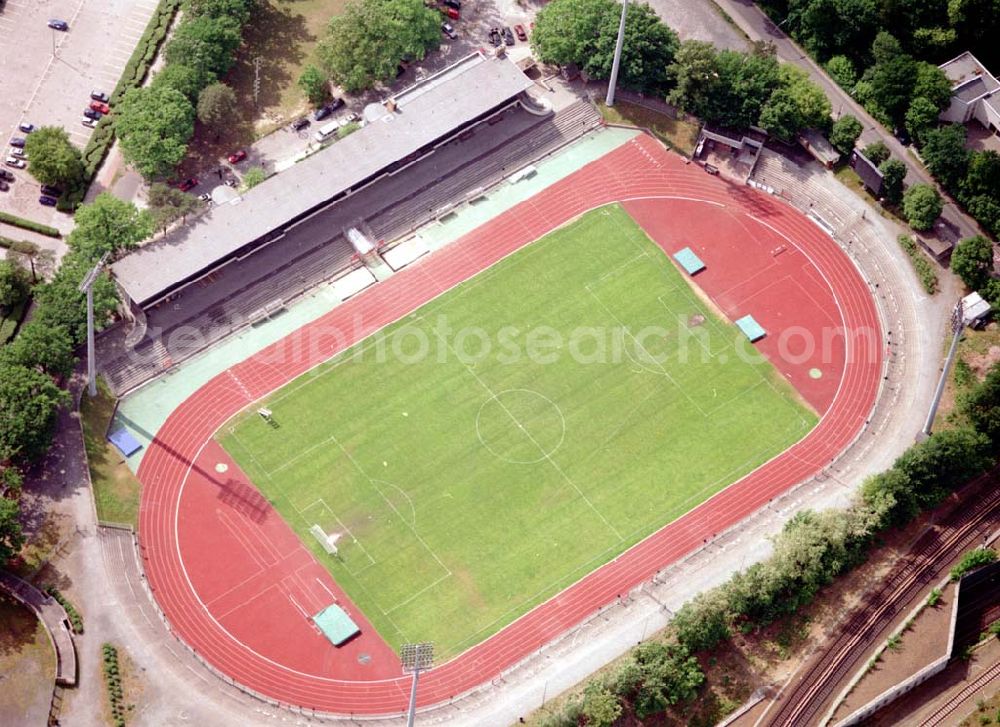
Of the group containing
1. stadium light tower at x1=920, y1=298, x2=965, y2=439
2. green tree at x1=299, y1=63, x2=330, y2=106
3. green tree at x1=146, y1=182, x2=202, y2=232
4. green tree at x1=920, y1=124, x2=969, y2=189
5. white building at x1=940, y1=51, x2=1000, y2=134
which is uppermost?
green tree at x1=299, y1=63, x2=330, y2=106

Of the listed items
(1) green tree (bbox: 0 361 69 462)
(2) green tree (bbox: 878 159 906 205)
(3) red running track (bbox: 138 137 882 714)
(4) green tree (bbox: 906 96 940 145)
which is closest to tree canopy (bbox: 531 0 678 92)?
(3) red running track (bbox: 138 137 882 714)

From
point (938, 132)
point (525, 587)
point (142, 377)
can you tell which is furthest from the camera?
point (938, 132)

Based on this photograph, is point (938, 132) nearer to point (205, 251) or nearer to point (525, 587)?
point (525, 587)

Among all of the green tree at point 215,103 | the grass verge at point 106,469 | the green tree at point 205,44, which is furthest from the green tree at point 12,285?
the green tree at point 205,44

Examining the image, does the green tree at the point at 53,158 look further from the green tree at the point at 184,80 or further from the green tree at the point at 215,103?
the green tree at the point at 215,103

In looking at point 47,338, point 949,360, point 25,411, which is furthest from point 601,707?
point 47,338

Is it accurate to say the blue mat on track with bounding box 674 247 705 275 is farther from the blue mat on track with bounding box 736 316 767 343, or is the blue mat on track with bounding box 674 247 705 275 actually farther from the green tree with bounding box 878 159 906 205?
the green tree with bounding box 878 159 906 205

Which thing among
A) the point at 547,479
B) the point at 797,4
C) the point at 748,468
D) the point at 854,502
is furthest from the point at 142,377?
the point at 797,4
